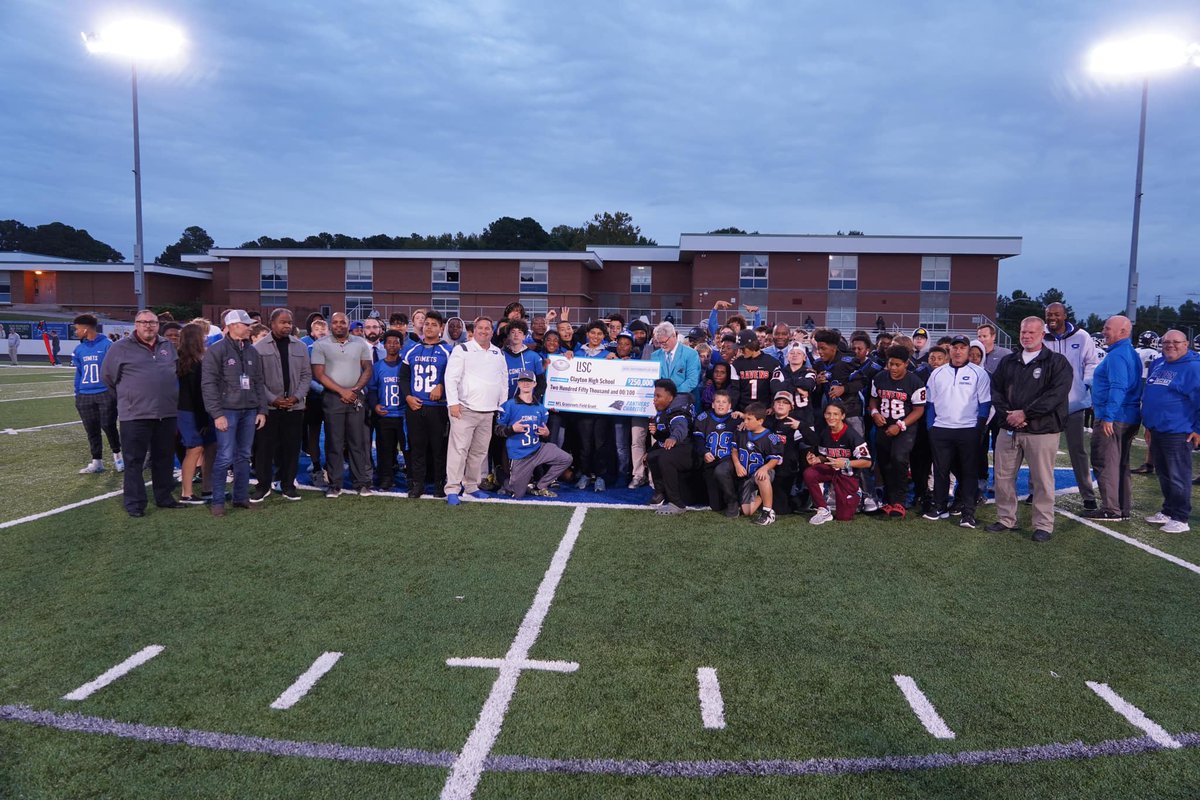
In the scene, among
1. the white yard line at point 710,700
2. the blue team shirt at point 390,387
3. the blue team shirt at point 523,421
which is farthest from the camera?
the blue team shirt at point 523,421

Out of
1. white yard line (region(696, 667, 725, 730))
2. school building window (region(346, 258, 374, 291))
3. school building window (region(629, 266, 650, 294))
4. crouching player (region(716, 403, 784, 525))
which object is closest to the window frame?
school building window (region(629, 266, 650, 294))

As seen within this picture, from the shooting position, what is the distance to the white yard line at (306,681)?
3.59 meters

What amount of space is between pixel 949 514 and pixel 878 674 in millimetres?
4252

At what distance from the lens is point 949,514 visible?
7625 mm

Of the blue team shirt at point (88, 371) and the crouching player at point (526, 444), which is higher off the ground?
the blue team shirt at point (88, 371)

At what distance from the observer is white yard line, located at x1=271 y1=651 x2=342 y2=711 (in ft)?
11.8

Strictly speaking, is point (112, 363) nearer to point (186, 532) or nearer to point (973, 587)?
point (186, 532)

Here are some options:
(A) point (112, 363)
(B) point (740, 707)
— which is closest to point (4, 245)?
Answer: (A) point (112, 363)

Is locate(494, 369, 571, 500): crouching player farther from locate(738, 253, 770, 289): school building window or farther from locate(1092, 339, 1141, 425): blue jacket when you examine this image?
locate(738, 253, 770, 289): school building window

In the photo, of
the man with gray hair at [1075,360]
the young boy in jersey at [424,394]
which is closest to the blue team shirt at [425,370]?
the young boy in jersey at [424,394]

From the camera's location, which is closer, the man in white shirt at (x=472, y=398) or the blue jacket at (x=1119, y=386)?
the blue jacket at (x=1119, y=386)

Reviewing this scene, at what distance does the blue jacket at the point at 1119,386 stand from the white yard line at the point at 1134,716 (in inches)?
165

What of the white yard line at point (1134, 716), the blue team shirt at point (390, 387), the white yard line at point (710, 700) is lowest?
the white yard line at point (710, 700)

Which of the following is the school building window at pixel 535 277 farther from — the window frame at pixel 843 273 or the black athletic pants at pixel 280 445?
the black athletic pants at pixel 280 445
